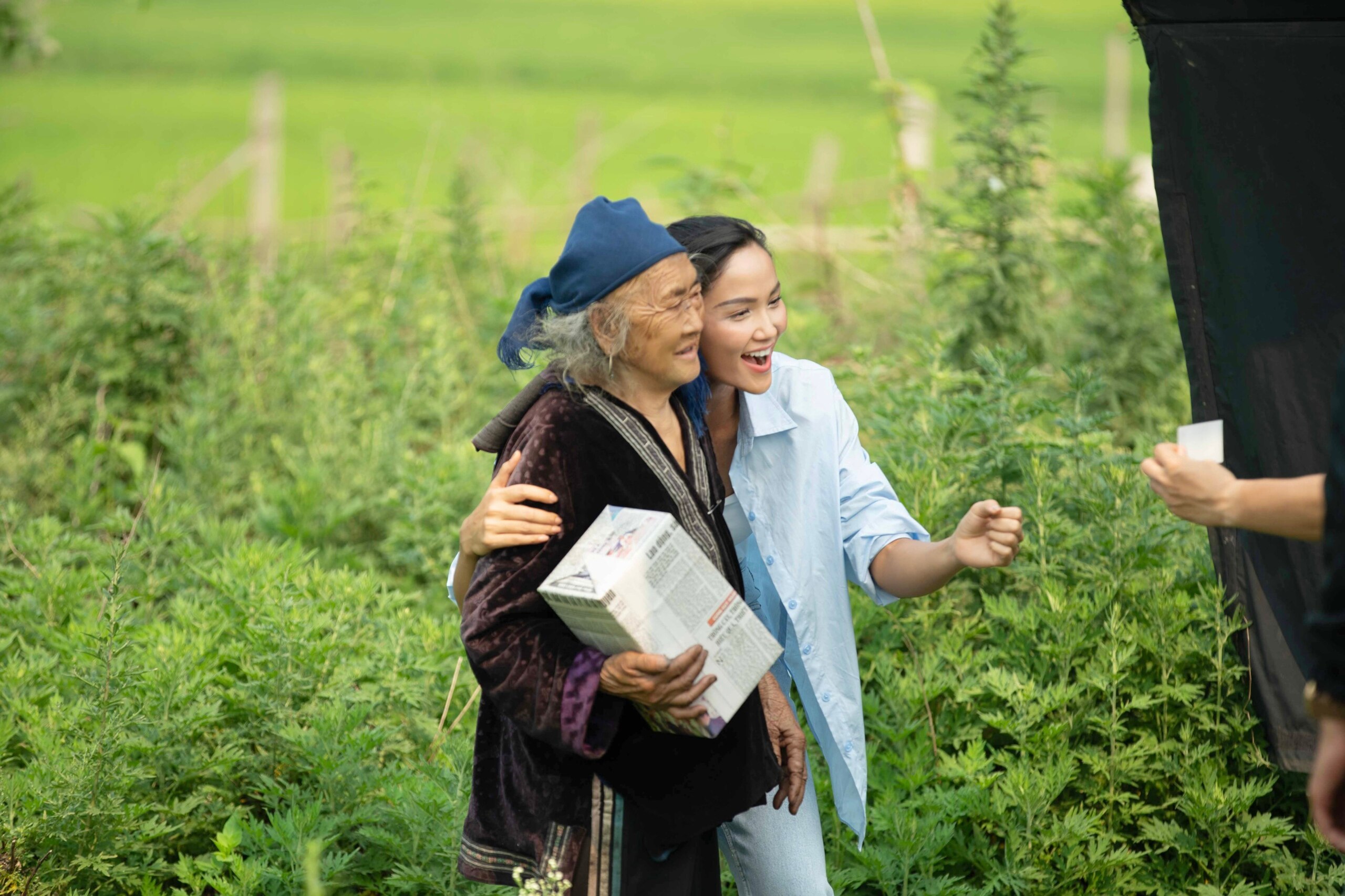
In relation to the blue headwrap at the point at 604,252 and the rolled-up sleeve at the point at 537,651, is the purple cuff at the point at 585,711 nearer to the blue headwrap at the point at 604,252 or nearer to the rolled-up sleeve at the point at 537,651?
the rolled-up sleeve at the point at 537,651

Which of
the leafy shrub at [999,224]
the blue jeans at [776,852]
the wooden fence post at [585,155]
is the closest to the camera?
the blue jeans at [776,852]

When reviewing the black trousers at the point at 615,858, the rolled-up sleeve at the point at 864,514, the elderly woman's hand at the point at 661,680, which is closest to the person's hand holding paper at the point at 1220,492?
the rolled-up sleeve at the point at 864,514

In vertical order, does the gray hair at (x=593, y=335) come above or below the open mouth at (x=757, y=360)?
above

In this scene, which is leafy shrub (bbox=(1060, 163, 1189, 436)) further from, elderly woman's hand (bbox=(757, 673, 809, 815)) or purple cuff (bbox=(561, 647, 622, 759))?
purple cuff (bbox=(561, 647, 622, 759))

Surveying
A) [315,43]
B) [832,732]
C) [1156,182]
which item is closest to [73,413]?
[832,732]

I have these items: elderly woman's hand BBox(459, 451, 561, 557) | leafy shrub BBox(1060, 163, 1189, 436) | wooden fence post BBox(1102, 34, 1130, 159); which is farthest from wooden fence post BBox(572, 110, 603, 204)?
elderly woman's hand BBox(459, 451, 561, 557)

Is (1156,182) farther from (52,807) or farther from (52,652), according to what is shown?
(52,652)

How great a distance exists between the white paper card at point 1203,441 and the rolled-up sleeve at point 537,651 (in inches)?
39.8

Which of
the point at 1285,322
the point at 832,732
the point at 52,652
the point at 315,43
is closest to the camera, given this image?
the point at 832,732

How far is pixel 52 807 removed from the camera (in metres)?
2.72

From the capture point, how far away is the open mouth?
248 centimetres

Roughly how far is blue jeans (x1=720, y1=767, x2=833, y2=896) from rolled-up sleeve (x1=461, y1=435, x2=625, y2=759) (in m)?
0.58

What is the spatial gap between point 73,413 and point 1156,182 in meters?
4.67

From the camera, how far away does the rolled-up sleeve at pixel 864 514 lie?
2547 millimetres
